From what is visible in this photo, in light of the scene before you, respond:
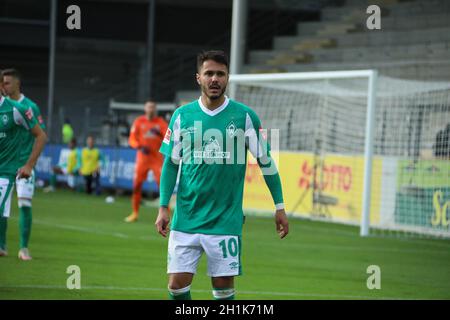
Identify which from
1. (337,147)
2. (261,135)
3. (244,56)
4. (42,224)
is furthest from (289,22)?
(261,135)

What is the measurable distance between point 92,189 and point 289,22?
10086 mm

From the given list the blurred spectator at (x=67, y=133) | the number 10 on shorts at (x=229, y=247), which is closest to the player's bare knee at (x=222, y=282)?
the number 10 on shorts at (x=229, y=247)

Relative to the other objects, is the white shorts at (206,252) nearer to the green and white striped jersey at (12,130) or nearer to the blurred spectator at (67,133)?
the green and white striped jersey at (12,130)

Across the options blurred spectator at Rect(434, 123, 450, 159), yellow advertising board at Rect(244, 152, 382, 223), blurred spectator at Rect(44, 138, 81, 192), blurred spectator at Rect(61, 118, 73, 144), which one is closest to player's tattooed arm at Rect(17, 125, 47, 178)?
blurred spectator at Rect(434, 123, 450, 159)

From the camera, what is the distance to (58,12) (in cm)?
3972

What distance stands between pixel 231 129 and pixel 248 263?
6.20 metres

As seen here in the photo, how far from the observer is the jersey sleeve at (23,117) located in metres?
10.8

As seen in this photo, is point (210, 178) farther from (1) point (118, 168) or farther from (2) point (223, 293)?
(1) point (118, 168)

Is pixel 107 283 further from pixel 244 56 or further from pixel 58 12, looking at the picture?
pixel 58 12

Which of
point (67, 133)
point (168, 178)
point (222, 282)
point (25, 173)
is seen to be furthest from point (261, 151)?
point (67, 133)

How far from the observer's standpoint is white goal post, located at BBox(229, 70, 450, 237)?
60.9 ft

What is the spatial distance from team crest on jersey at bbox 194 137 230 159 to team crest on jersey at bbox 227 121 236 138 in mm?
117

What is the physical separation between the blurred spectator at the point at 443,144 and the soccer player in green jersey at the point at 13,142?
9.76m

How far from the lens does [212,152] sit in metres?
7.18
